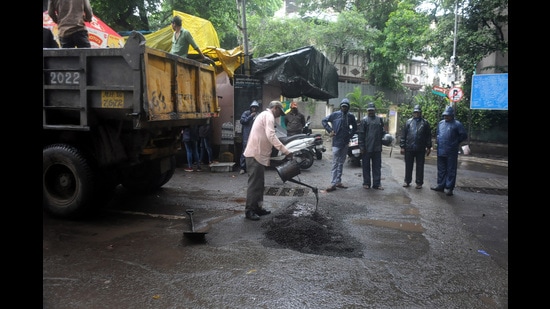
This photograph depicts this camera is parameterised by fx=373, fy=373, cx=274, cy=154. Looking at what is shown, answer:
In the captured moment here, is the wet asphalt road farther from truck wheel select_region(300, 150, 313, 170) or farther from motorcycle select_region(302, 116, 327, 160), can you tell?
motorcycle select_region(302, 116, 327, 160)

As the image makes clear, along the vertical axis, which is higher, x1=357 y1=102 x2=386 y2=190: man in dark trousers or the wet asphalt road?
x1=357 y1=102 x2=386 y2=190: man in dark trousers

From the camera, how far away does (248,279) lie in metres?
3.72

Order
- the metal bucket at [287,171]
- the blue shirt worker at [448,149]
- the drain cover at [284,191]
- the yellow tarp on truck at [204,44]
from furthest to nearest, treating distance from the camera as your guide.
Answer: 1. the yellow tarp on truck at [204,44]
2. the blue shirt worker at [448,149]
3. the drain cover at [284,191]
4. the metal bucket at [287,171]

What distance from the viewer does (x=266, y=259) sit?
4.23 metres

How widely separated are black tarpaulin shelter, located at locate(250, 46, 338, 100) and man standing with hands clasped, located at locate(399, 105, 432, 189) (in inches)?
148

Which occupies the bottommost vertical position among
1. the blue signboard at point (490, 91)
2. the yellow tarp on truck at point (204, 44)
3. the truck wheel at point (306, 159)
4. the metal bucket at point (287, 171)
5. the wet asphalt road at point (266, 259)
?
the wet asphalt road at point (266, 259)

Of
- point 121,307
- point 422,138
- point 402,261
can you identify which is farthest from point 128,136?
point 422,138

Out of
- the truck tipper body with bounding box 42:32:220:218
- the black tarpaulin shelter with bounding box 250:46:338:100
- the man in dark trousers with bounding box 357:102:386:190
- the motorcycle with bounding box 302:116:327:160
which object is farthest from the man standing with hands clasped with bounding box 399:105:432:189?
the truck tipper body with bounding box 42:32:220:218

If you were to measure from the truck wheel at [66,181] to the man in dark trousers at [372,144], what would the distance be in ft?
18.1

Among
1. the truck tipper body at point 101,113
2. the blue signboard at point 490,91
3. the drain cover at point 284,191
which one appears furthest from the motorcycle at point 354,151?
the blue signboard at point 490,91

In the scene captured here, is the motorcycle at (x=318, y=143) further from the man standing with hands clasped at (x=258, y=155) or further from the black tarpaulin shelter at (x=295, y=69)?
the man standing with hands clasped at (x=258, y=155)

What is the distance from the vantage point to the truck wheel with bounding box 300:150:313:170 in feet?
34.8

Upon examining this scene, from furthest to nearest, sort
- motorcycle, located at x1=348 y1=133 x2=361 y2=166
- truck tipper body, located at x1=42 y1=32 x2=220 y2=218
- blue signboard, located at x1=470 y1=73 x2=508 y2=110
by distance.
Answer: blue signboard, located at x1=470 y1=73 x2=508 y2=110 < motorcycle, located at x1=348 y1=133 x2=361 y2=166 < truck tipper body, located at x1=42 y1=32 x2=220 y2=218

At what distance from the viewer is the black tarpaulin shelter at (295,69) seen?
10672 millimetres
